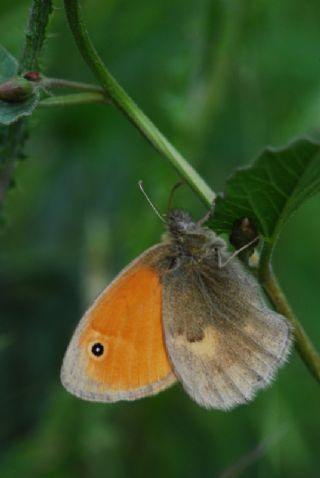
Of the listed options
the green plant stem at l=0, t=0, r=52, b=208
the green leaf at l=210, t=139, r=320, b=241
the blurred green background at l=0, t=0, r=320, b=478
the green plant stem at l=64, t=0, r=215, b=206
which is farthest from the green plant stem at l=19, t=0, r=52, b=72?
the blurred green background at l=0, t=0, r=320, b=478

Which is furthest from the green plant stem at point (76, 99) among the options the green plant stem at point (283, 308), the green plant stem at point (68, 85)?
the green plant stem at point (283, 308)

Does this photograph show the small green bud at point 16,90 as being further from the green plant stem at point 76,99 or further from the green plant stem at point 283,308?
the green plant stem at point 283,308

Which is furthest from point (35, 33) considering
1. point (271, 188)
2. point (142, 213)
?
point (142, 213)

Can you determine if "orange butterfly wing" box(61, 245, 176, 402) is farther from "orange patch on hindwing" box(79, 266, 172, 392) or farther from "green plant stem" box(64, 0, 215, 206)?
"green plant stem" box(64, 0, 215, 206)

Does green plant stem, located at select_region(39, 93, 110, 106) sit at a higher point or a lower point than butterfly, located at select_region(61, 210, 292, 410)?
higher

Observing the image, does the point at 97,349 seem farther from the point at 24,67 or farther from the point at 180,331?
the point at 24,67

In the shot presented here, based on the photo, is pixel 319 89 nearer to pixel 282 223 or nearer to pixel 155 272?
pixel 155 272
